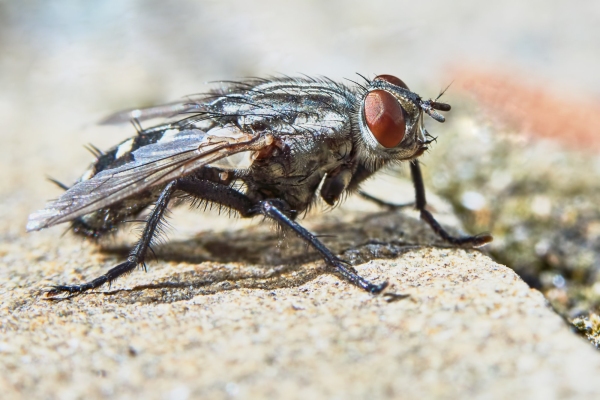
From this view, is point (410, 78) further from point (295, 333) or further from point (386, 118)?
point (295, 333)

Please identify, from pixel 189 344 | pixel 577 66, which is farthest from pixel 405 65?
pixel 189 344

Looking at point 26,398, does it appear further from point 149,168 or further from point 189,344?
point 149,168

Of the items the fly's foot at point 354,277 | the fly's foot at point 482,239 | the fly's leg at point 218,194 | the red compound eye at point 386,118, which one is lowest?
the fly's foot at point 354,277

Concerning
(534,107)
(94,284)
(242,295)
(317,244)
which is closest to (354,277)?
(317,244)

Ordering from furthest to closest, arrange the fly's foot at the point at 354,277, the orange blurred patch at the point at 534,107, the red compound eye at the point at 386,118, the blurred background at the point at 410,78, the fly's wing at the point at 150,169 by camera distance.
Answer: the orange blurred patch at the point at 534,107 < the blurred background at the point at 410,78 < the red compound eye at the point at 386,118 < the fly's wing at the point at 150,169 < the fly's foot at the point at 354,277

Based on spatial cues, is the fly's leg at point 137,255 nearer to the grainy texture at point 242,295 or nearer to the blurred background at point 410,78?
the grainy texture at point 242,295

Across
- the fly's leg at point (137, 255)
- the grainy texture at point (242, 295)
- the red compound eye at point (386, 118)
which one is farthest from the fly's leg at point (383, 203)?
the fly's leg at point (137, 255)

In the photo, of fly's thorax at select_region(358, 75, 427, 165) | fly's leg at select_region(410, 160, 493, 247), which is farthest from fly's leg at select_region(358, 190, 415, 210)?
fly's thorax at select_region(358, 75, 427, 165)
